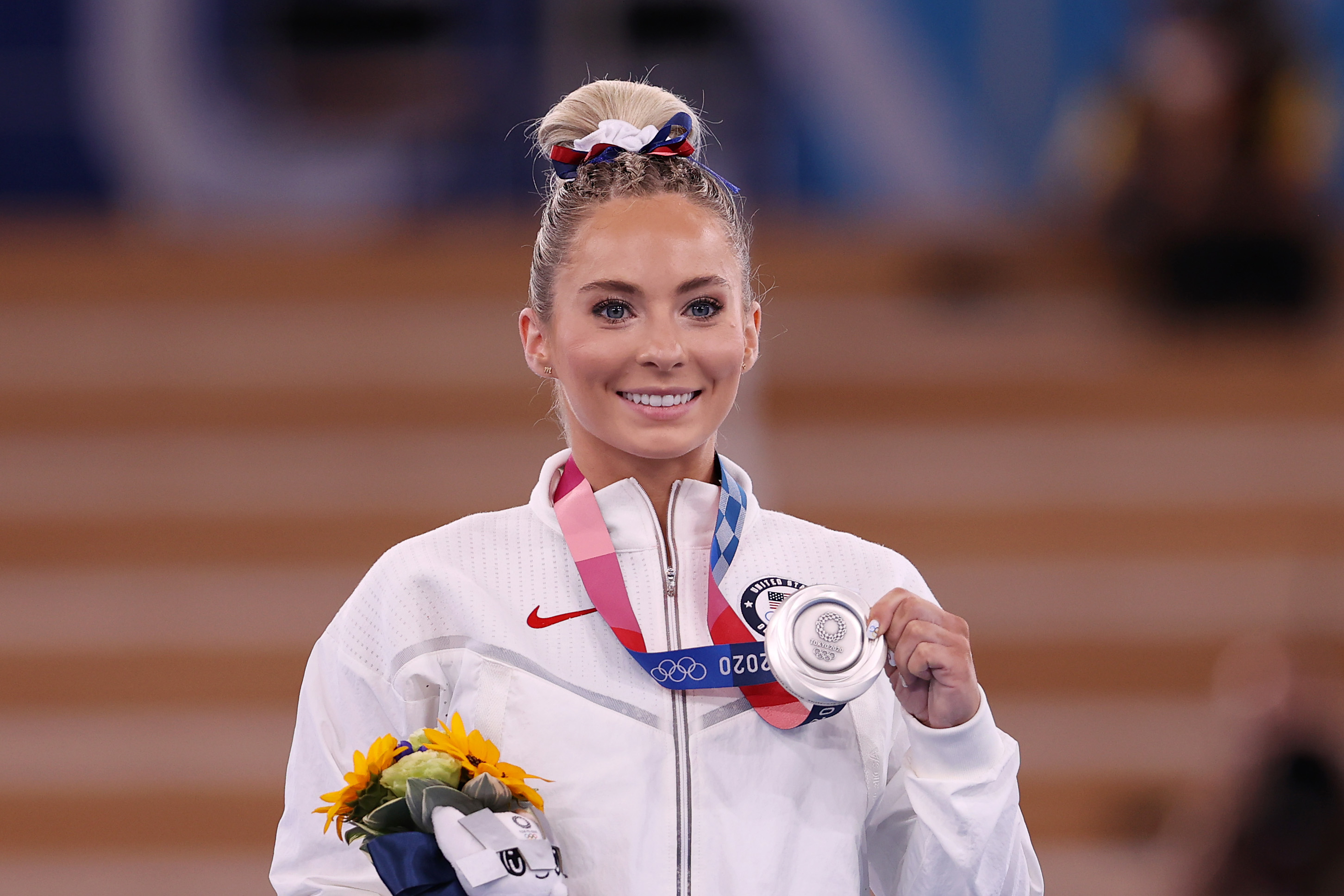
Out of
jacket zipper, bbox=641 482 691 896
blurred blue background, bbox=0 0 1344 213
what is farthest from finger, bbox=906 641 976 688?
blurred blue background, bbox=0 0 1344 213

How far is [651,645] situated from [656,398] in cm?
28

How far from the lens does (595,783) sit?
1815 millimetres

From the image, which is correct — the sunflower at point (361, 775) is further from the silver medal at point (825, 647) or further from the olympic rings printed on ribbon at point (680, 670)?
the silver medal at point (825, 647)

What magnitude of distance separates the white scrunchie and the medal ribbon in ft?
1.32

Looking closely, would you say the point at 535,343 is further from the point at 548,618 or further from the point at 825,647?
the point at 825,647

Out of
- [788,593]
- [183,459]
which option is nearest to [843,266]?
[183,459]

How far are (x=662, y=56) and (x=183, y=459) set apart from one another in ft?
7.31

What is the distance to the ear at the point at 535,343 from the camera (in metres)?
2.00

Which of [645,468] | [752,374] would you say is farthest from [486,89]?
[645,468]

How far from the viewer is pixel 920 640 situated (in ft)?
5.74

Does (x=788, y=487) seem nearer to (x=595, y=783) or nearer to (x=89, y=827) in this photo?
(x=89, y=827)

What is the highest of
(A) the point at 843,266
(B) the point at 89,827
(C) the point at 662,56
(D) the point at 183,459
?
(C) the point at 662,56

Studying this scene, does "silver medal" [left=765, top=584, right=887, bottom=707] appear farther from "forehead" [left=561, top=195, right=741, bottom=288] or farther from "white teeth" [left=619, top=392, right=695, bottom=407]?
"forehead" [left=561, top=195, right=741, bottom=288]

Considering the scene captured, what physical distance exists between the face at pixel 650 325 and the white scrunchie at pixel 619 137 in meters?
0.07
